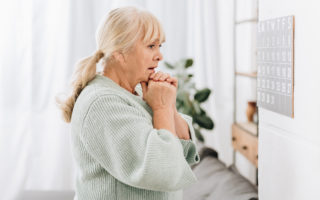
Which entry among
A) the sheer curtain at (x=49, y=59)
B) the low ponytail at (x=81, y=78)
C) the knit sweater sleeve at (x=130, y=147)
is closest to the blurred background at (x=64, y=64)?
the sheer curtain at (x=49, y=59)

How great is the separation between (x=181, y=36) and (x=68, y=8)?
843 mm

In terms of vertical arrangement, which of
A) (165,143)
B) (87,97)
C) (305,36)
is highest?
(305,36)

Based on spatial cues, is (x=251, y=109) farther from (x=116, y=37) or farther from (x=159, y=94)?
(x=116, y=37)

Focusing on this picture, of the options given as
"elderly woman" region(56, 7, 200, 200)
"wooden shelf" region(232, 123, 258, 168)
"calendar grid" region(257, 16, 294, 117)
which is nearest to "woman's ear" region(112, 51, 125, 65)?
"elderly woman" region(56, 7, 200, 200)

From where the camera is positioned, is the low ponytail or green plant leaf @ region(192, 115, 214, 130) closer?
the low ponytail

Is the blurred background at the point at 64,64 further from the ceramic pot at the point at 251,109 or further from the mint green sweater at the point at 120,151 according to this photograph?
the mint green sweater at the point at 120,151

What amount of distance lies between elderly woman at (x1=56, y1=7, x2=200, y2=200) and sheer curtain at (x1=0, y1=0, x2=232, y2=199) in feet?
4.07

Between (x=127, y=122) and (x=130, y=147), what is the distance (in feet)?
0.21

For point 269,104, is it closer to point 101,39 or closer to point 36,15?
point 101,39

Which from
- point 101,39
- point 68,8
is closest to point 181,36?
point 68,8

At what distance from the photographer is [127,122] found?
38.3 inches

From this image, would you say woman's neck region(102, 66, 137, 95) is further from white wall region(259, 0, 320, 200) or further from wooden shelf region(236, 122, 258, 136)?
wooden shelf region(236, 122, 258, 136)

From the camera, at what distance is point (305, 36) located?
3.06ft

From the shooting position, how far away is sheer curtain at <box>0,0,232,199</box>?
2252 mm
